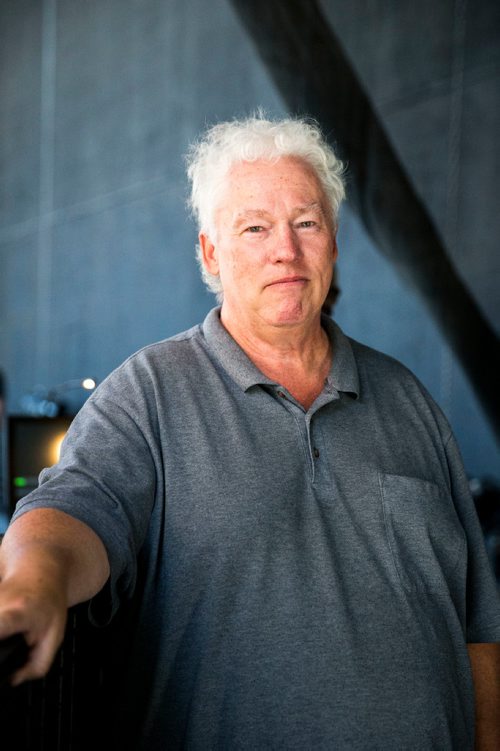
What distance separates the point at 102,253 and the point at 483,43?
405 centimetres

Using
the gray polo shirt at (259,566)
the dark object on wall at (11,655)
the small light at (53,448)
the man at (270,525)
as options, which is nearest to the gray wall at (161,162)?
the small light at (53,448)

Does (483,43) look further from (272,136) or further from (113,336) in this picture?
(113,336)

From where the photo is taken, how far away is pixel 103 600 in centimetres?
123

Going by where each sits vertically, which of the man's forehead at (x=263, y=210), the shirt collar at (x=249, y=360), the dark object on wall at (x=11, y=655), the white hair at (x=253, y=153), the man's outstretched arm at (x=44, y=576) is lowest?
the dark object on wall at (x=11, y=655)

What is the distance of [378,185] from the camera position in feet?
14.4

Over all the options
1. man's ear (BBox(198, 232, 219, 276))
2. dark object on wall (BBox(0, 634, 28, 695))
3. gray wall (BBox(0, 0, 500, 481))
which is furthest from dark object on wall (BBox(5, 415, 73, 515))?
dark object on wall (BBox(0, 634, 28, 695))

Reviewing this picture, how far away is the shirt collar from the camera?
140 centimetres

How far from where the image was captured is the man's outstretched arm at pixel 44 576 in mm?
821

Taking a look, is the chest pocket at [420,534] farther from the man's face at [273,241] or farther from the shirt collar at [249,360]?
the man's face at [273,241]

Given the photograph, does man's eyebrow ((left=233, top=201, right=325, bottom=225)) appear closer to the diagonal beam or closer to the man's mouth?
the man's mouth

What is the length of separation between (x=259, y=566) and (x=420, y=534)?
30cm

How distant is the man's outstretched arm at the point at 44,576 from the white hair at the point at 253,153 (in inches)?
27.7

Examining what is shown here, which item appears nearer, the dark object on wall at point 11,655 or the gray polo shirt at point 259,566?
the dark object on wall at point 11,655

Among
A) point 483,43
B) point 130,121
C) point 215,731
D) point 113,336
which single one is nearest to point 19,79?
point 130,121
